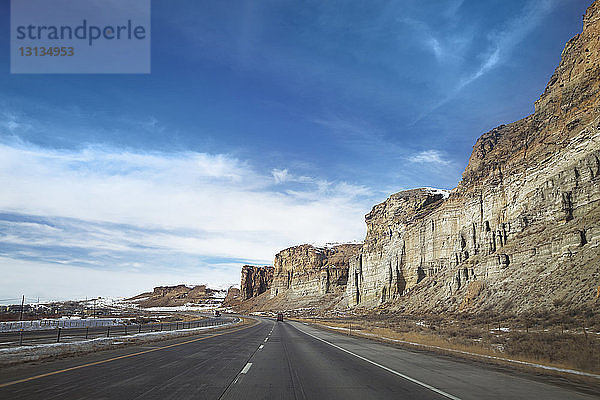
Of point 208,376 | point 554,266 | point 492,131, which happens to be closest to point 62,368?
point 208,376

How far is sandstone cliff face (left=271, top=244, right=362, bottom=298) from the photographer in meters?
141

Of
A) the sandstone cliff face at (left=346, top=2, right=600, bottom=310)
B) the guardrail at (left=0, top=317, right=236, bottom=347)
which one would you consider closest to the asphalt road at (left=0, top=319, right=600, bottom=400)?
the guardrail at (left=0, top=317, right=236, bottom=347)

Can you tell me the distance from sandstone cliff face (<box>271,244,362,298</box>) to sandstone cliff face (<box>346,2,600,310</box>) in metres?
54.3

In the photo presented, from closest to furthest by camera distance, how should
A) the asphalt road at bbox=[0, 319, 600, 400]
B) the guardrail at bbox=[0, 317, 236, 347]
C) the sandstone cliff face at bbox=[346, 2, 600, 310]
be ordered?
the asphalt road at bbox=[0, 319, 600, 400] < the guardrail at bbox=[0, 317, 236, 347] < the sandstone cliff face at bbox=[346, 2, 600, 310]

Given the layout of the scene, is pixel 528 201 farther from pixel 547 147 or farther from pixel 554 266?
pixel 554 266

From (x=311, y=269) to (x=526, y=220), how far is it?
409 feet

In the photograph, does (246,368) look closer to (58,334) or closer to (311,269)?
(58,334)

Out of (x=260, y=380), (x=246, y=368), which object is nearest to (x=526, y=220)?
(x=246, y=368)

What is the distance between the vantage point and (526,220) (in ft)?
171

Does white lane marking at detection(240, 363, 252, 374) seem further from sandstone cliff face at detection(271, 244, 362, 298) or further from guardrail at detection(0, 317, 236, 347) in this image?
sandstone cliff face at detection(271, 244, 362, 298)

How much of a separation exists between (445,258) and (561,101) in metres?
32.1

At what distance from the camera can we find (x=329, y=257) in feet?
565

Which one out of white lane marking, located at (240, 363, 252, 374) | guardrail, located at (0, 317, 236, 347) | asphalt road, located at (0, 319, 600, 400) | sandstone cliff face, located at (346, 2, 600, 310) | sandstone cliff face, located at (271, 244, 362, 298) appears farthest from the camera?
sandstone cliff face, located at (271, 244, 362, 298)

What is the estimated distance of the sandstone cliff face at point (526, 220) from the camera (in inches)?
1551
